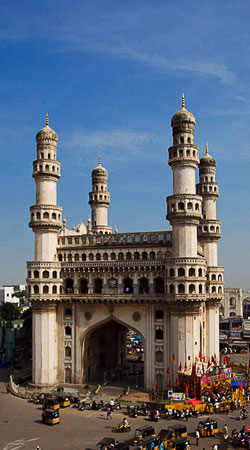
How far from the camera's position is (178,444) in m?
33.1

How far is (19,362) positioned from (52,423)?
32731 mm

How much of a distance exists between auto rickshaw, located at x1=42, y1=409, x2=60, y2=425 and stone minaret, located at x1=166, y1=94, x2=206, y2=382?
14401 millimetres

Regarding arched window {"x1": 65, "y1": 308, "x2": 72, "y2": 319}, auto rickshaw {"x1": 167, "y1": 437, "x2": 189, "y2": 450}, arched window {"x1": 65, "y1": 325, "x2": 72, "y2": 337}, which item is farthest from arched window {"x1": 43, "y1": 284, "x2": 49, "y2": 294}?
auto rickshaw {"x1": 167, "y1": 437, "x2": 189, "y2": 450}

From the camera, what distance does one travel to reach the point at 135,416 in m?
43.3

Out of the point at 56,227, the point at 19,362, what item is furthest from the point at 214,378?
the point at 19,362

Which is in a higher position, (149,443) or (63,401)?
(149,443)

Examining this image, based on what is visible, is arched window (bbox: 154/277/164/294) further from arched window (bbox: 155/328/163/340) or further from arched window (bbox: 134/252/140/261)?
arched window (bbox: 155/328/163/340)

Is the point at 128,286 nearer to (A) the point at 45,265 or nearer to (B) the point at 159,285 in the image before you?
(B) the point at 159,285

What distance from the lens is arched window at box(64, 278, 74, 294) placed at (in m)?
57.1

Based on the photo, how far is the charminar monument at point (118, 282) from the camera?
167ft

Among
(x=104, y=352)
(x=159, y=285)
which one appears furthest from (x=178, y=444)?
(x=104, y=352)

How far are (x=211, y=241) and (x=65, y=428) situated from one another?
32592 mm

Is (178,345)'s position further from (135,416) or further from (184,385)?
(135,416)

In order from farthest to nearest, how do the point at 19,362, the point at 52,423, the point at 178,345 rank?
the point at 19,362 → the point at 178,345 → the point at 52,423
